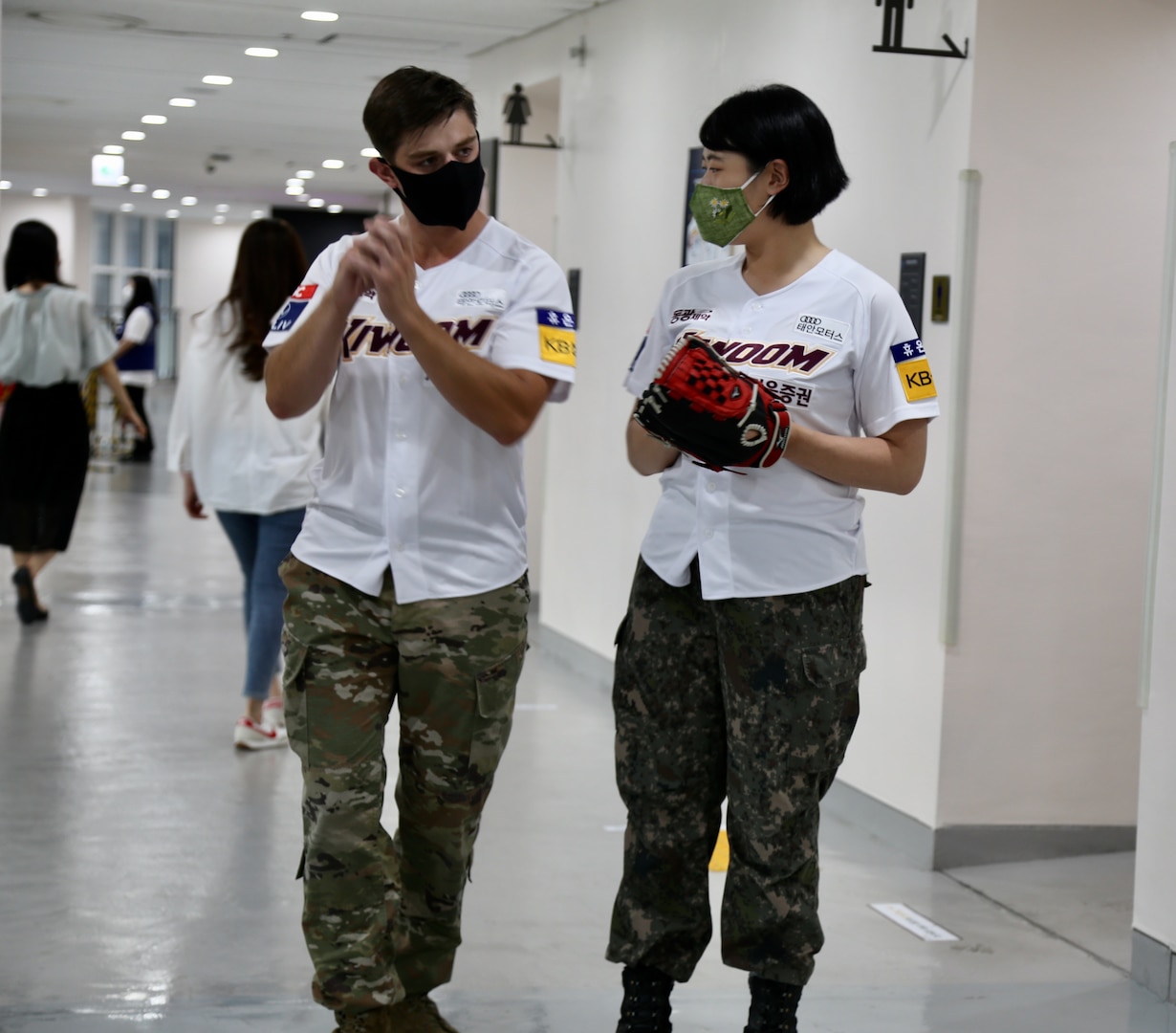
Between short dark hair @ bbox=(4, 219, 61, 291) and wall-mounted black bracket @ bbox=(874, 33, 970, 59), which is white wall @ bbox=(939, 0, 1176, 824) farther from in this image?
short dark hair @ bbox=(4, 219, 61, 291)

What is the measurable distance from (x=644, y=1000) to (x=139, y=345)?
13370 mm

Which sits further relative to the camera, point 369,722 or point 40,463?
point 40,463

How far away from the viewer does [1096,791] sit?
13.3 ft

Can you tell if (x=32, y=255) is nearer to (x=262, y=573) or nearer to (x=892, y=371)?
(x=262, y=573)

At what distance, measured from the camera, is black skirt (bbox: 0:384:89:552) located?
6.80 metres

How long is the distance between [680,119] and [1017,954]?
329 centimetres

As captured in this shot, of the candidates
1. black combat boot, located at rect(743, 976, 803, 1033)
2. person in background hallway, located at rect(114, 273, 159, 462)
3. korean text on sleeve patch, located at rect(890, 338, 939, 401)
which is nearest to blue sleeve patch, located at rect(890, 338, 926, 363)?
korean text on sleeve patch, located at rect(890, 338, 939, 401)

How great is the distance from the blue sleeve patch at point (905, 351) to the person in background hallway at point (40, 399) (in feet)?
16.0

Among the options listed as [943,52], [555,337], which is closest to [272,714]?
[943,52]

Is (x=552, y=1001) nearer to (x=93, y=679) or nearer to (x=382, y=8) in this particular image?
(x=93, y=679)

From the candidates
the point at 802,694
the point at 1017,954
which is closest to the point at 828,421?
the point at 802,694

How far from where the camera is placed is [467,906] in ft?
11.5

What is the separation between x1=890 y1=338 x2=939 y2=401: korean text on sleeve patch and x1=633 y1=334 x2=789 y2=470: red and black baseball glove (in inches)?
8.2

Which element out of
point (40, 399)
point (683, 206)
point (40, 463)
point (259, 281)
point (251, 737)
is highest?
point (683, 206)
